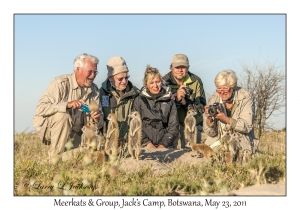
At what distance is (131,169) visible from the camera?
9.92 meters

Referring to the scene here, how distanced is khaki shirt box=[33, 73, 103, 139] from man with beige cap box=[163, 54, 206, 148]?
6.12ft

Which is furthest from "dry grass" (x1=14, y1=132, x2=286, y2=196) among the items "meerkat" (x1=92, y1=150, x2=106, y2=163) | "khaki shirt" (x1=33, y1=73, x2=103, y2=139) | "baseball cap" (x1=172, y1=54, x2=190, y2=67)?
"baseball cap" (x1=172, y1=54, x2=190, y2=67)

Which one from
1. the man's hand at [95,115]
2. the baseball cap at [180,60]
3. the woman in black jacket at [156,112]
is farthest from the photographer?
the baseball cap at [180,60]

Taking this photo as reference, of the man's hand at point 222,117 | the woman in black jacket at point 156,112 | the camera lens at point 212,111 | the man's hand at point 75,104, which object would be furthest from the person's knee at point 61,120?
the man's hand at point 222,117

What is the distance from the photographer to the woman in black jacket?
11805 millimetres

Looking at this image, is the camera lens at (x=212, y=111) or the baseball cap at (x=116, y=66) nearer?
the camera lens at (x=212, y=111)

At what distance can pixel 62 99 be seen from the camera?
Result: 11.7 m

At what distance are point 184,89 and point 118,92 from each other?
4.73 ft

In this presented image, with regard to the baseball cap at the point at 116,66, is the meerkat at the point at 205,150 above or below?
below

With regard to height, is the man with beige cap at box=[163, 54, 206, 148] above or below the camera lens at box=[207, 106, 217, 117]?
above

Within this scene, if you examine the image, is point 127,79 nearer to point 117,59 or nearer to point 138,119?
point 117,59

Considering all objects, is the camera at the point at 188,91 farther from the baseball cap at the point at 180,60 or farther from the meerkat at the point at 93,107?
the meerkat at the point at 93,107

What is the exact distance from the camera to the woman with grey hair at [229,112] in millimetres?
10773

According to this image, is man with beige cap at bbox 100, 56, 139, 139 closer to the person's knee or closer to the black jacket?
the black jacket
